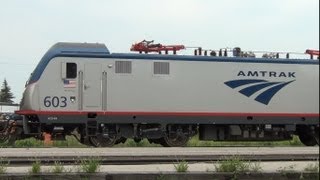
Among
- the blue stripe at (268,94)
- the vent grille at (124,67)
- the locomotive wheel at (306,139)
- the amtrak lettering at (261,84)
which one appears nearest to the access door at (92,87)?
the vent grille at (124,67)

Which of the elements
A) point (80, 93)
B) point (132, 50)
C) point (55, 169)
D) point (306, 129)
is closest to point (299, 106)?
point (306, 129)

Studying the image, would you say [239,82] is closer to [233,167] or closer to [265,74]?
[265,74]

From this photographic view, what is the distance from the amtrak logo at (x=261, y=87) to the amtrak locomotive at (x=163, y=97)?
0.04 m

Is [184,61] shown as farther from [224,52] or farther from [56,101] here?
[56,101]

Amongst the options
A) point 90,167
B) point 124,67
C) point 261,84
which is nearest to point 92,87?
point 124,67

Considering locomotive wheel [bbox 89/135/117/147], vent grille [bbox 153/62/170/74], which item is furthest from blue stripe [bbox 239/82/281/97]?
locomotive wheel [bbox 89/135/117/147]

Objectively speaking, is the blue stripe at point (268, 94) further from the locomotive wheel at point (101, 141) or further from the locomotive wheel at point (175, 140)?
the locomotive wheel at point (101, 141)

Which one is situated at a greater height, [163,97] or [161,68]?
[161,68]

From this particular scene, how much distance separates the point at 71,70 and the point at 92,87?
93 cm

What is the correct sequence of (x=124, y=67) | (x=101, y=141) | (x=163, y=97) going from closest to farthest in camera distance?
(x=101, y=141)
(x=124, y=67)
(x=163, y=97)

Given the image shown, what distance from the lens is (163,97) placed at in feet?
63.8

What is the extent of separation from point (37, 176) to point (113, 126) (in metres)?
9.81

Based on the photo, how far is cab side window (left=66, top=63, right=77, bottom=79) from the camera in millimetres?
18797

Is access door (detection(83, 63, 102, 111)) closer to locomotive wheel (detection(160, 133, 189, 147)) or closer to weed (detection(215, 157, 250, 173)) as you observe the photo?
locomotive wheel (detection(160, 133, 189, 147))
